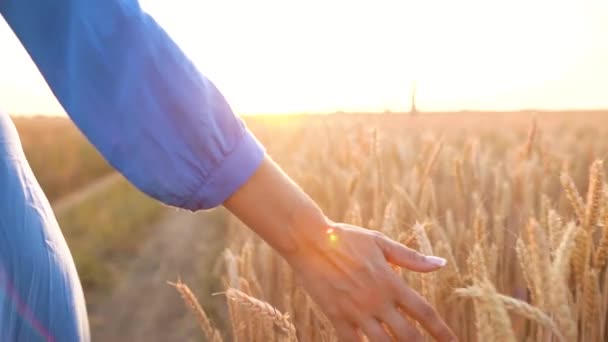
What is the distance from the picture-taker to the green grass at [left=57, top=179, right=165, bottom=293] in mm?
3668

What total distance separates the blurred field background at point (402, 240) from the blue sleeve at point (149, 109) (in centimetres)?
29

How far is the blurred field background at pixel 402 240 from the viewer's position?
1.09 metres

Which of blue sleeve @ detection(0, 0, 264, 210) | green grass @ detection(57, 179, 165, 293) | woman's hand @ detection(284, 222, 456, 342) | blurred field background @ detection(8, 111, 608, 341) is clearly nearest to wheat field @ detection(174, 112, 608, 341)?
blurred field background @ detection(8, 111, 608, 341)

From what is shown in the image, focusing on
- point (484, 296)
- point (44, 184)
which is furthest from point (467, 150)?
point (44, 184)

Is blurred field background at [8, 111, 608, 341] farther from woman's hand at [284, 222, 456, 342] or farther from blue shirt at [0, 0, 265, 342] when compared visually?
blue shirt at [0, 0, 265, 342]

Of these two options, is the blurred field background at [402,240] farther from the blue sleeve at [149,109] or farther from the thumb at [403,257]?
the blue sleeve at [149,109]

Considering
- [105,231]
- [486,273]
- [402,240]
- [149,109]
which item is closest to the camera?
[149,109]

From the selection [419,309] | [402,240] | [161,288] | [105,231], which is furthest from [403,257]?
[105,231]

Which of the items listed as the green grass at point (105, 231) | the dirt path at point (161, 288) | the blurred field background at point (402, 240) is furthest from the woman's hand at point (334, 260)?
the green grass at point (105, 231)

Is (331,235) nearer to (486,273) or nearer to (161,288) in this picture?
(486,273)

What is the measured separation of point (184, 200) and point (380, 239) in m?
0.19

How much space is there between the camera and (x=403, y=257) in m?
0.74

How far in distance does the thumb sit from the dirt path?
6.50 feet

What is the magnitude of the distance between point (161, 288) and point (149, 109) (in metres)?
2.79
